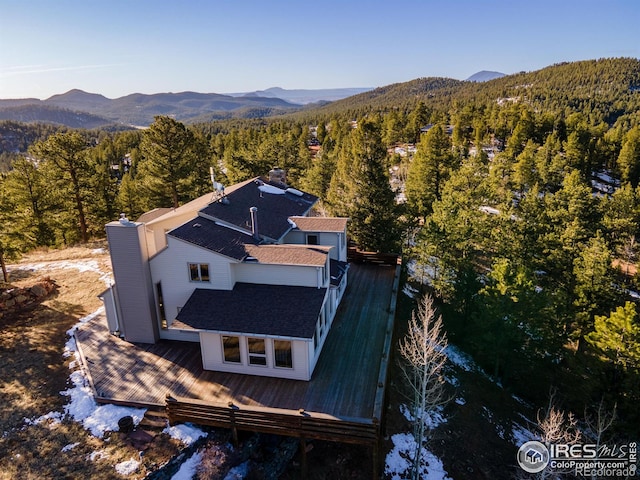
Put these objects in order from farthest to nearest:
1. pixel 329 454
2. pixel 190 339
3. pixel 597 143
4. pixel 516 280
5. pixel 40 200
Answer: pixel 597 143
pixel 40 200
pixel 516 280
pixel 190 339
pixel 329 454

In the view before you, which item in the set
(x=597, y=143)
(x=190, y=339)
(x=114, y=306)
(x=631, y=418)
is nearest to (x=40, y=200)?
(x=114, y=306)

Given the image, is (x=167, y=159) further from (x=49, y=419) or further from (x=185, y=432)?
(x=185, y=432)

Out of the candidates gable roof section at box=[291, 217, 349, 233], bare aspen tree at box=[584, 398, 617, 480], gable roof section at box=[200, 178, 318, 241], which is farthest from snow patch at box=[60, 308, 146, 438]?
bare aspen tree at box=[584, 398, 617, 480]

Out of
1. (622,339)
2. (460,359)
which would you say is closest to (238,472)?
(460,359)

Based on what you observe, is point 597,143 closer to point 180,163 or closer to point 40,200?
point 180,163

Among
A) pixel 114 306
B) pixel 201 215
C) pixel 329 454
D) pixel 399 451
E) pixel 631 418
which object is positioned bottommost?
pixel 631 418

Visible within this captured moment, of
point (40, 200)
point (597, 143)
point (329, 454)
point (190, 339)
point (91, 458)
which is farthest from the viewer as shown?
point (597, 143)

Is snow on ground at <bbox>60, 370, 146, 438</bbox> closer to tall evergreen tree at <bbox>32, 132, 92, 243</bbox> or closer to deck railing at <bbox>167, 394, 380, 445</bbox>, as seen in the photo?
deck railing at <bbox>167, 394, 380, 445</bbox>
